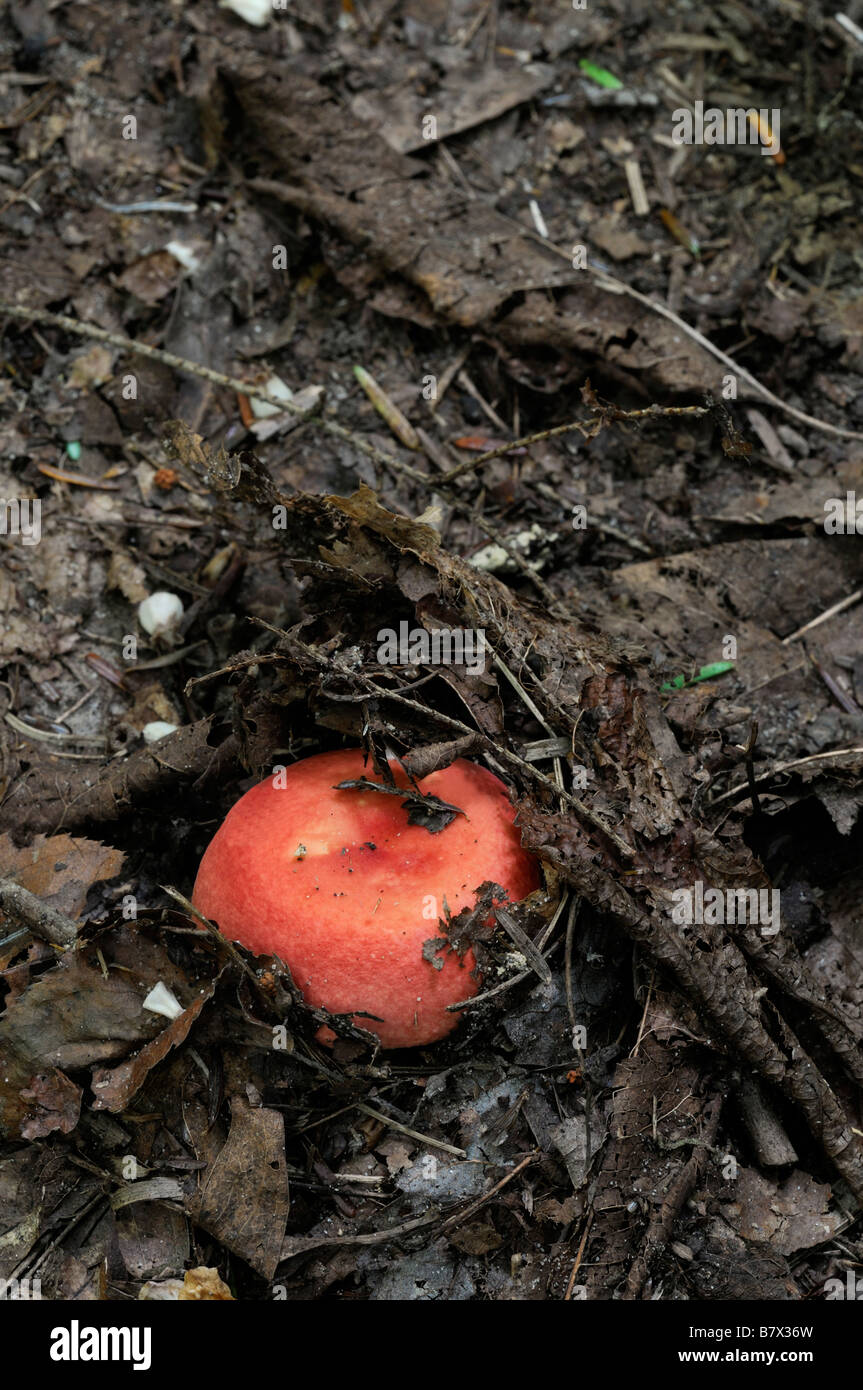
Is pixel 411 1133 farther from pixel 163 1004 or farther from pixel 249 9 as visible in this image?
pixel 249 9

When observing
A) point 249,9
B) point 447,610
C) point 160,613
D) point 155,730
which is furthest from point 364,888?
point 249,9

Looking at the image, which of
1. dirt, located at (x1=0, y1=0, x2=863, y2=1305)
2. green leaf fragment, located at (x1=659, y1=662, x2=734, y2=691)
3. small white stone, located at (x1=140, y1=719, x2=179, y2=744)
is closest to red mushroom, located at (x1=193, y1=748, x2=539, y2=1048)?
dirt, located at (x1=0, y1=0, x2=863, y2=1305)

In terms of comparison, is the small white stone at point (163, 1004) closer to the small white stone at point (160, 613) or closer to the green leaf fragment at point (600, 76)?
the small white stone at point (160, 613)

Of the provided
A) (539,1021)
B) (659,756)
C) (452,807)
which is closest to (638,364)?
(659,756)

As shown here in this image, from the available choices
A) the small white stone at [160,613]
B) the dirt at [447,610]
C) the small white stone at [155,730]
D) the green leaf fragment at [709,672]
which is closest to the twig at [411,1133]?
the dirt at [447,610]

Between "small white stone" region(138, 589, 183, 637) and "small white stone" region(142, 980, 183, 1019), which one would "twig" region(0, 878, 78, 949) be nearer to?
"small white stone" region(142, 980, 183, 1019)

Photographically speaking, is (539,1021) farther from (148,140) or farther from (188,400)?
(148,140)

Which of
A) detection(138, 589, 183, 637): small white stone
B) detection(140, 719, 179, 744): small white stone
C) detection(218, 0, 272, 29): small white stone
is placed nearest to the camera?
detection(140, 719, 179, 744): small white stone

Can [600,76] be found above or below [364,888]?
above
